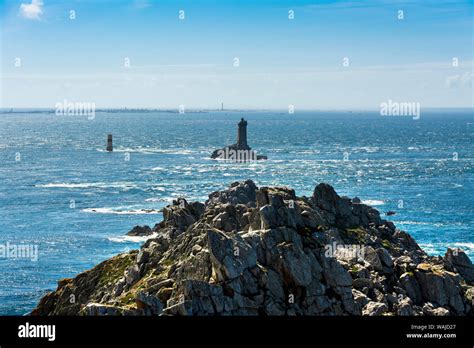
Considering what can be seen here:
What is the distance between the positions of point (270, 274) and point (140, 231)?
62195 millimetres

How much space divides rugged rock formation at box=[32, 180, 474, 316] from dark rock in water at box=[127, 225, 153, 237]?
1485 inches

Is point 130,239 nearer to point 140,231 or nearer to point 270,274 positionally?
point 140,231

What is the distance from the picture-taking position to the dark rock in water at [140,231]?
103 metres

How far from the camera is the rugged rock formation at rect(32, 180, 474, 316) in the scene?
41594 mm

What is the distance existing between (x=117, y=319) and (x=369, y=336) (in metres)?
6.43

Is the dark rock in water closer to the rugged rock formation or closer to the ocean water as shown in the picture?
the ocean water

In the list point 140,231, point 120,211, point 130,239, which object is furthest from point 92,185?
point 130,239

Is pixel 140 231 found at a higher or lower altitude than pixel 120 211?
higher

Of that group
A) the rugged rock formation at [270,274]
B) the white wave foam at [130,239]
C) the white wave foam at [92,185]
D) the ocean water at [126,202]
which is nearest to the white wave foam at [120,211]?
the ocean water at [126,202]

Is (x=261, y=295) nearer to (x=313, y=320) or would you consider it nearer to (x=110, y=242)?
(x=313, y=320)

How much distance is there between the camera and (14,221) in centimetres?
12012

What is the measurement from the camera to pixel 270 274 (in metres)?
44.0

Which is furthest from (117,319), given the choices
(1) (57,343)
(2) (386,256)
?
(2) (386,256)

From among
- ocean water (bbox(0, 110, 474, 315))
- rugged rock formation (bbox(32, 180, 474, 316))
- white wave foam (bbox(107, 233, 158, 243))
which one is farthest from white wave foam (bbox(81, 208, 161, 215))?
rugged rock formation (bbox(32, 180, 474, 316))
